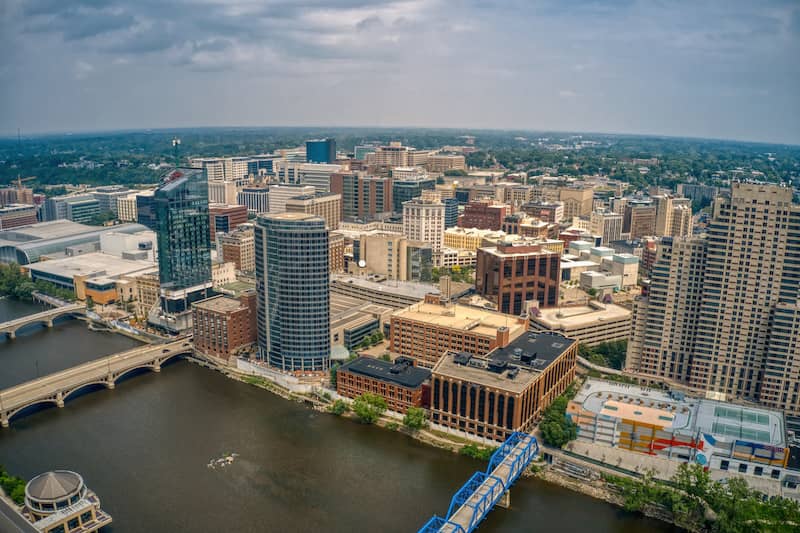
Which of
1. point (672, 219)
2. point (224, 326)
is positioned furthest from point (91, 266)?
point (672, 219)

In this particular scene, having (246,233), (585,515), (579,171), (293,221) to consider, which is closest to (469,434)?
(585,515)

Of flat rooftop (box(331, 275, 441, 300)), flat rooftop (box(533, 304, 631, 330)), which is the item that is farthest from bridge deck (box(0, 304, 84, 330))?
flat rooftop (box(533, 304, 631, 330))

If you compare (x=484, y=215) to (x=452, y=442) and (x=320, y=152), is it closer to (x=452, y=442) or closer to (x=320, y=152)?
(x=452, y=442)

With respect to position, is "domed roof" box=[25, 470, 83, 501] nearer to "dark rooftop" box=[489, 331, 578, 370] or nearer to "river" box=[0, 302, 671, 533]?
"river" box=[0, 302, 671, 533]

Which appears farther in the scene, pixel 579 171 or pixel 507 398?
pixel 579 171

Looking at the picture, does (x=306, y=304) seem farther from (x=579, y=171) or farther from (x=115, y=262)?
(x=579, y=171)

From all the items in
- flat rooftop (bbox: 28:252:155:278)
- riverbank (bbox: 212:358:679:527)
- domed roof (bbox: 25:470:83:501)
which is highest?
flat rooftop (bbox: 28:252:155:278)
